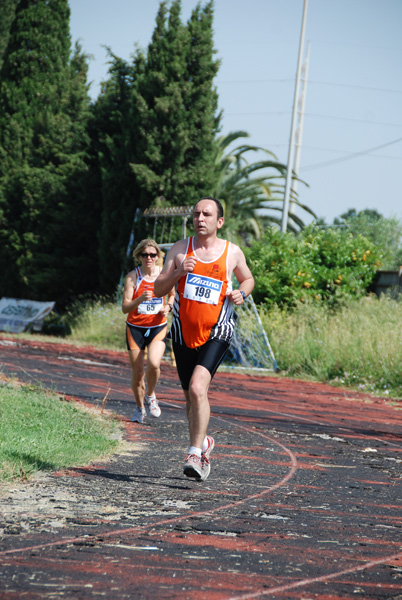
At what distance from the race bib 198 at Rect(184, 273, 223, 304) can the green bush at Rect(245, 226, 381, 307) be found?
48.9ft

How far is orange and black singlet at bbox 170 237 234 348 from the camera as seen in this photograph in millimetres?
5879

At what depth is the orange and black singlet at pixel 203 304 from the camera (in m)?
5.88

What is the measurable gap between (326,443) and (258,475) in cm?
242

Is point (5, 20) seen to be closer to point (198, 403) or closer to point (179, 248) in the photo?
point (179, 248)

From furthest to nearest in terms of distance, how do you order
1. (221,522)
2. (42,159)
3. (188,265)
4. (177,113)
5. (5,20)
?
1. (5,20)
2. (42,159)
3. (177,113)
4. (188,265)
5. (221,522)

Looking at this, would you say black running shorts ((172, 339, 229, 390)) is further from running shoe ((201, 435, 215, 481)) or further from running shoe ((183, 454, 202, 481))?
running shoe ((183, 454, 202, 481))

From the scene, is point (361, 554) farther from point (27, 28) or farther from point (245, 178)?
point (27, 28)

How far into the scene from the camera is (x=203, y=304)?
589 centimetres

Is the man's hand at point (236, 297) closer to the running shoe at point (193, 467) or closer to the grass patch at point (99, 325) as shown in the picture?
the running shoe at point (193, 467)

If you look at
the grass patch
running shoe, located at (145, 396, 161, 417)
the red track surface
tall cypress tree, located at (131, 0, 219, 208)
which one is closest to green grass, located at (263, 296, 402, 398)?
the grass patch

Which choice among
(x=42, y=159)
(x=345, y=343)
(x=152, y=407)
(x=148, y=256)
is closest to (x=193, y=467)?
(x=152, y=407)

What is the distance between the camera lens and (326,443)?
881 cm

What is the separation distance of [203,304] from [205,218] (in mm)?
616

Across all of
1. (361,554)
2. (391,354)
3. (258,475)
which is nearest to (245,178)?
(391,354)
